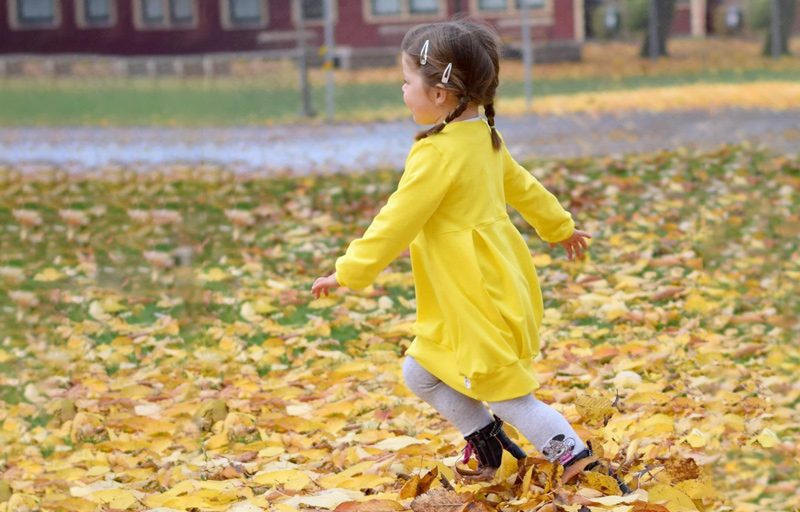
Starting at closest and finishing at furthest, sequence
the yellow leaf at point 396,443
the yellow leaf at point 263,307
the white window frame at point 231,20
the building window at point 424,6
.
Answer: the yellow leaf at point 396,443 → the yellow leaf at point 263,307 → the building window at point 424,6 → the white window frame at point 231,20

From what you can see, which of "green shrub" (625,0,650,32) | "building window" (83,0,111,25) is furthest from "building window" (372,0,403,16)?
"building window" (83,0,111,25)

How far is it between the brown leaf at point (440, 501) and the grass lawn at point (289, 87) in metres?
12.9

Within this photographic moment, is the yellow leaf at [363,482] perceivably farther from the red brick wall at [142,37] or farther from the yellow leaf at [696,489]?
the red brick wall at [142,37]

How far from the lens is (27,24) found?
28.4m

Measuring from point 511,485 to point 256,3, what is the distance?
26496mm

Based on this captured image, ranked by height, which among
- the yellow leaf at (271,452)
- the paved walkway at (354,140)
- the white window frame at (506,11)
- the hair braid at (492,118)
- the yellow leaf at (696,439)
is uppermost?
the white window frame at (506,11)

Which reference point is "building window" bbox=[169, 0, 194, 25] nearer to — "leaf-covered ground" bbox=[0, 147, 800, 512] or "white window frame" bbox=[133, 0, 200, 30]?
"white window frame" bbox=[133, 0, 200, 30]

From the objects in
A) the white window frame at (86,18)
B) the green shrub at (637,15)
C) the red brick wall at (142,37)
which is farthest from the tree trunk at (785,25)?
the white window frame at (86,18)

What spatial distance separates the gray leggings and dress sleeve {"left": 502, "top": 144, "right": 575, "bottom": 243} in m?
0.56

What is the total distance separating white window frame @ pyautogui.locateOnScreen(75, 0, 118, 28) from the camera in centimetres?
2794

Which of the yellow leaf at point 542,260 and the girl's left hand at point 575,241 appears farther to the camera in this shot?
the yellow leaf at point 542,260

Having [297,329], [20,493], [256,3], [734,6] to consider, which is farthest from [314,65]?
[20,493]

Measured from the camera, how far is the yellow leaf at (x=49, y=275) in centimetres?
635

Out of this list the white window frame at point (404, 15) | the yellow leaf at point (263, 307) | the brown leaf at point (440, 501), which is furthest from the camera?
the white window frame at point (404, 15)
